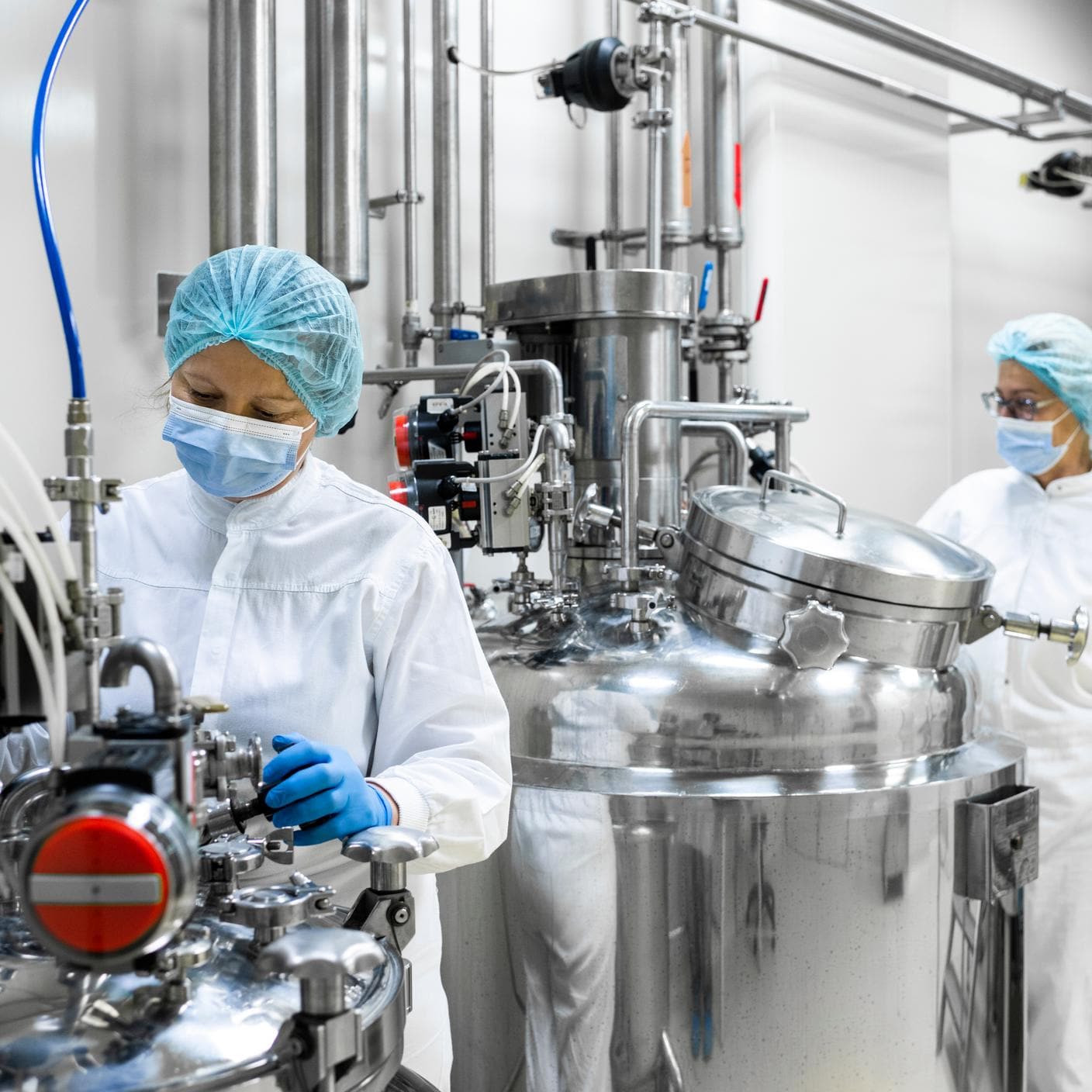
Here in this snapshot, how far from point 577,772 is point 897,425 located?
174 cm

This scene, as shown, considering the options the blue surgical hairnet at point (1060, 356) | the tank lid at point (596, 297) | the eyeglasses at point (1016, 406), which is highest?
the tank lid at point (596, 297)

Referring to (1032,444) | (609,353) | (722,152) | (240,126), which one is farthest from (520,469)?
(722,152)

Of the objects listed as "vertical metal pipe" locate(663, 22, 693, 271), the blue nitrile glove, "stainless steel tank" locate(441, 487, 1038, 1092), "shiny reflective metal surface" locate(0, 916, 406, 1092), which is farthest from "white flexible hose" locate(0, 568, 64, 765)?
"vertical metal pipe" locate(663, 22, 693, 271)

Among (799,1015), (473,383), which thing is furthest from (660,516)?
(799,1015)

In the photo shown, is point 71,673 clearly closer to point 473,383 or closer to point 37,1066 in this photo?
point 37,1066

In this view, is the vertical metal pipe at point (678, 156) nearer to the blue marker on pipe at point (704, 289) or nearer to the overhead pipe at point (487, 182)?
the blue marker on pipe at point (704, 289)

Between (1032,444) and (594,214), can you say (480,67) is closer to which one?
(594,214)

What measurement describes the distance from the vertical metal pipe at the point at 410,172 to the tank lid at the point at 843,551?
612 mm

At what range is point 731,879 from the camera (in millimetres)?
1373

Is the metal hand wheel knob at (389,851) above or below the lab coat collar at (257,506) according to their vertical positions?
below

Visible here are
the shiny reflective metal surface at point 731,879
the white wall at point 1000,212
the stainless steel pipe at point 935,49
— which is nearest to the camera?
the shiny reflective metal surface at point 731,879

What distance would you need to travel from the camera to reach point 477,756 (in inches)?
40.6

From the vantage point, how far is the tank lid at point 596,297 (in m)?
1.72

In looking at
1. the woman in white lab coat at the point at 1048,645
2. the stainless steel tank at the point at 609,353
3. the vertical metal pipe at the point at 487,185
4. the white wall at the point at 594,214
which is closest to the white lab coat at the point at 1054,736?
the woman in white lab coat at the point at 1048,645
